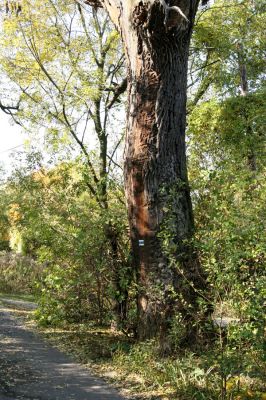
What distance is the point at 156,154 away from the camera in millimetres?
7625

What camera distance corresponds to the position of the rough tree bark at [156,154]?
290 inches

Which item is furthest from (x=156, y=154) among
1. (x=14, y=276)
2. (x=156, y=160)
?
(x=14, y=276)

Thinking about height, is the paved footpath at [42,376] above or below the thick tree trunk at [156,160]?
below

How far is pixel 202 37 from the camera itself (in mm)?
14000

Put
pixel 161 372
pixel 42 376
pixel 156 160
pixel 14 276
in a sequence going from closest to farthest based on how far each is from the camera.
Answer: pixel 161 372, pixel 42 376, pixel 156 160, pixel 14 276

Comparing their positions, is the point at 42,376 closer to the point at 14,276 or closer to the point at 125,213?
the point at 125,213

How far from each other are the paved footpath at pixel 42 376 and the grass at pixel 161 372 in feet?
0.88

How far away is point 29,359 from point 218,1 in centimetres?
1236

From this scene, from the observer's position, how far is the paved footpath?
5820 millimetres

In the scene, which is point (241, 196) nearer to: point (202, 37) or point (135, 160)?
point (135, 160)

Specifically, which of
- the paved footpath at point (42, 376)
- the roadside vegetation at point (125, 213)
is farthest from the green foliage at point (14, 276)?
the paved footpath at point (42, 376)

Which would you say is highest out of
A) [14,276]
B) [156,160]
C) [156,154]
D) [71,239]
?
[156,154]

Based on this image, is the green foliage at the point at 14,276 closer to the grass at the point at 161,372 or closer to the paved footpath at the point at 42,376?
the paved footpath at the point at 42,376

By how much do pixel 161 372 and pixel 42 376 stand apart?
5.64 ft
